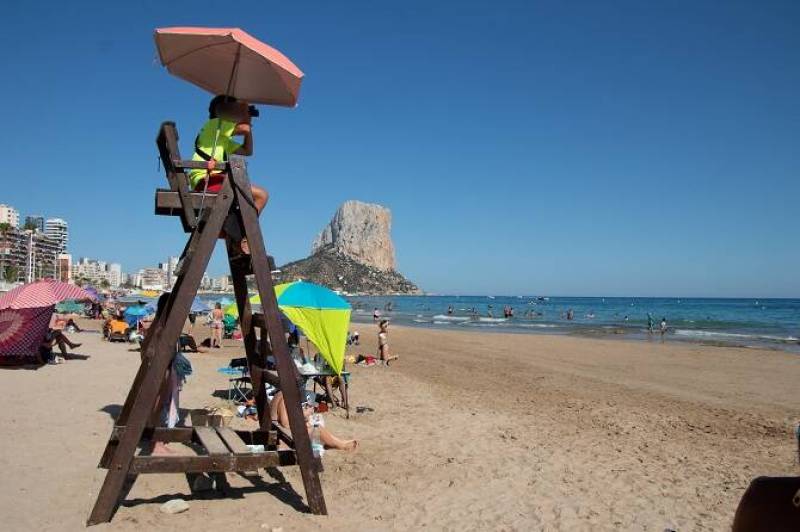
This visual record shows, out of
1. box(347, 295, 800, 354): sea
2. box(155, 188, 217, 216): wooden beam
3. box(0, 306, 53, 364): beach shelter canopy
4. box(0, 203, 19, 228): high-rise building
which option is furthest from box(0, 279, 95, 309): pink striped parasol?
box(0, 203, 19, 228): high-rise building

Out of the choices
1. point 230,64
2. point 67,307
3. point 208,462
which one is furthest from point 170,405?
point 67,307

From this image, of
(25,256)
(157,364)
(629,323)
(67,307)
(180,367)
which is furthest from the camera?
(25,256)

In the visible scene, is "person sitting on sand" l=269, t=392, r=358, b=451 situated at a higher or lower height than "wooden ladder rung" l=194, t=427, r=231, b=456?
lower

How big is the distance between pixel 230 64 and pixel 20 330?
9.78 metres

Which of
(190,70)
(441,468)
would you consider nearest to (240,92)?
(190,70)

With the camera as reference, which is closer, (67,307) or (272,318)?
(272,318)

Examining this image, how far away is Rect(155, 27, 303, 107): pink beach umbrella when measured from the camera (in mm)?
4242

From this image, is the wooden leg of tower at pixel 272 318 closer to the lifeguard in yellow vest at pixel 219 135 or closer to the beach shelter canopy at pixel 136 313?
the lifeguard in yellow vest at pixel 219 135

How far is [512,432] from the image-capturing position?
7961 millimetres

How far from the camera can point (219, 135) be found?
4.38m

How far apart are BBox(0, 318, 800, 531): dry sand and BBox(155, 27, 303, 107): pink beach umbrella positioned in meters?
3.34

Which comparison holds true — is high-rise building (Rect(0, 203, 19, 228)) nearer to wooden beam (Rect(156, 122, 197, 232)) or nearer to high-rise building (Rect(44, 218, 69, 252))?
high-rise building (Rect(44, 218, 69, 252))

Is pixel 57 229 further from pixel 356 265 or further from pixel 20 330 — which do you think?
pixel 20 330

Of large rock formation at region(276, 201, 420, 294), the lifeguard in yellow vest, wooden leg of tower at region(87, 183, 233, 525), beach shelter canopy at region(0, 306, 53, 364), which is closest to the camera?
wooden leg of tower at region(87, 183, 233, 525)
